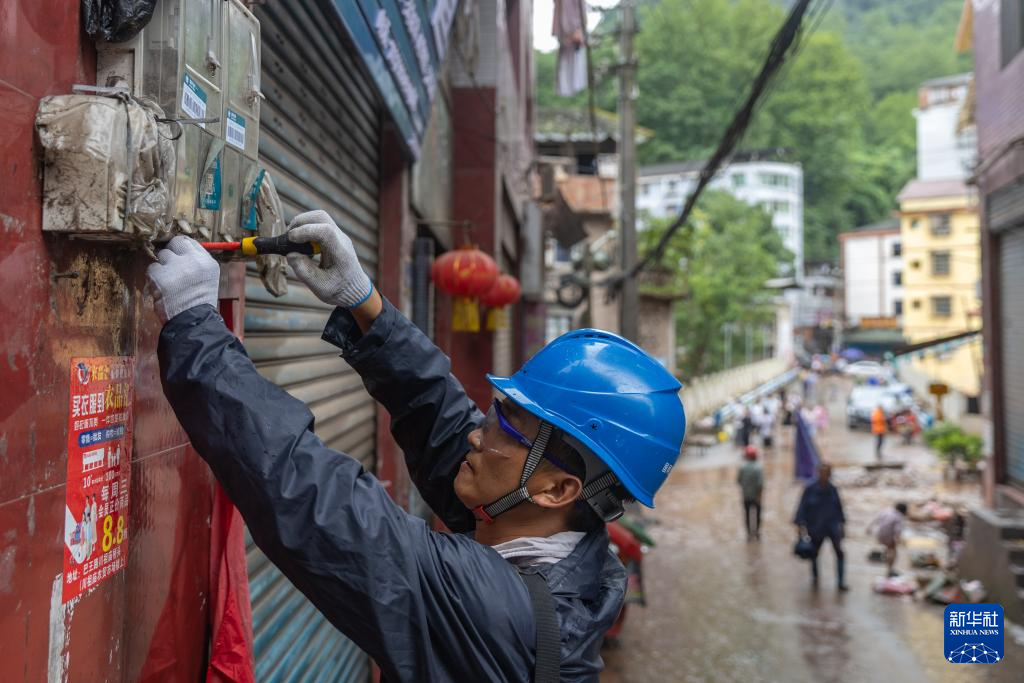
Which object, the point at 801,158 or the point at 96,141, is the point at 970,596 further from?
the point at 801,158

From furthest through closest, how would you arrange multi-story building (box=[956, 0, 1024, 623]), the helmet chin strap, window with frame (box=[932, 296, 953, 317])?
window with frame (box=[932, 296, 953, 317]) → multi-story building (box=[956, 0, 1024, 623]) → the helmet chin strap

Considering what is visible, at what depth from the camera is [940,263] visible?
5212cm

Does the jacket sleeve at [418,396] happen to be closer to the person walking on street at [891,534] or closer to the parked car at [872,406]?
the person walking on street at [891,534]

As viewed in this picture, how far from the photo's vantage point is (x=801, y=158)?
72.6 meters

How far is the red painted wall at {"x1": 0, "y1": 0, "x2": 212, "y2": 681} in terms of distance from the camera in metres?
1.55

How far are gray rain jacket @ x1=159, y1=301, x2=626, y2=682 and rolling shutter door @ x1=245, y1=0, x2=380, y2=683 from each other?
168 cm

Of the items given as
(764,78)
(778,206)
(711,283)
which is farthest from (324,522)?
(778,206)

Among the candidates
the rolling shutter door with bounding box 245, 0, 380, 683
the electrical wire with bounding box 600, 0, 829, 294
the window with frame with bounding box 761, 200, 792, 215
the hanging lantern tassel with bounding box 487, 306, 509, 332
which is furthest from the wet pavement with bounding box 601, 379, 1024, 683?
the window with frame with bounding box 761, 200, 792, 215

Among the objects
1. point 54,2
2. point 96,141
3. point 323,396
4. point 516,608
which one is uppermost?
point 54,2

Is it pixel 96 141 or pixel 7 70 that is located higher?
pixel 7 70

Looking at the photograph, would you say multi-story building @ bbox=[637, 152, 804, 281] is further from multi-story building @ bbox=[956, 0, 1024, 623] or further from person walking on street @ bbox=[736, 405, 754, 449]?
multi-story building @ bbox=[956, 0, 1024, 623]

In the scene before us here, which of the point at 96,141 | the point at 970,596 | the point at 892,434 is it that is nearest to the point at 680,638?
the point at 970,596

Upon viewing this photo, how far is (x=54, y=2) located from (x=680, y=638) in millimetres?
9363

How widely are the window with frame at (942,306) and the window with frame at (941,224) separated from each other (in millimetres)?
4250
